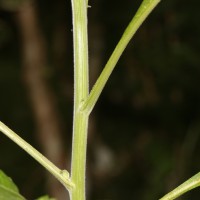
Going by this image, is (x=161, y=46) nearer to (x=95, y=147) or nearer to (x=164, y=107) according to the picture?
(x=164, y=107)

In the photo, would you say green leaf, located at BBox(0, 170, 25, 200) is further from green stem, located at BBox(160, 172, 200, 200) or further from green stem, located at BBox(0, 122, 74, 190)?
green stem, located at BBox(160, 172, 200, 200)

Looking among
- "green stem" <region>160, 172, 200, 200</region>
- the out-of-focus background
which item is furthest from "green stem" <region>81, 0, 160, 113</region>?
the out-of-focus background

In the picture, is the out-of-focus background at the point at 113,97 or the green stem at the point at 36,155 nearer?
the green stem at the point at 36,155

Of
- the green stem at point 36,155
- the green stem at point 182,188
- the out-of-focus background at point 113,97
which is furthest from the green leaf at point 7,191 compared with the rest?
the out-of-focus background at point 113,97

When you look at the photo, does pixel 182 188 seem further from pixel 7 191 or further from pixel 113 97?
pixel 113 97

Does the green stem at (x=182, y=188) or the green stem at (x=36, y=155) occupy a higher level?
the green stem at (x=36, y=155)

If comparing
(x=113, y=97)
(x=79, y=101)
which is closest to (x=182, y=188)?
(x=79, y=101)

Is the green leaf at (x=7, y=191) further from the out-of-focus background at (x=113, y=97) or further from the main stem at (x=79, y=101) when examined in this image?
the out-of-focus background at (x=113, y=97)
